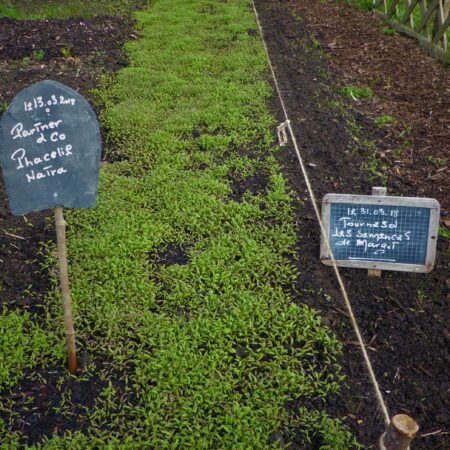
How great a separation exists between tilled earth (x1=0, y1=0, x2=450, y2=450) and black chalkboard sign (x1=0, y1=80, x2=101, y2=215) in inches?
44.1

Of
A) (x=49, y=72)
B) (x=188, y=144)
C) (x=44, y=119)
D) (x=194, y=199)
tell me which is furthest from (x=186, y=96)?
(x=44, y=119)

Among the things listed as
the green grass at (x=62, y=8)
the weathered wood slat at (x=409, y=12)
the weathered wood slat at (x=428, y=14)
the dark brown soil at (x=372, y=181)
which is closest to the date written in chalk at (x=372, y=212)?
the dark brown soil at (x=372, y=181)

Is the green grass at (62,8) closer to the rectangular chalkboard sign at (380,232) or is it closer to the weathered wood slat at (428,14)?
the weathered wood slat at (428,14)

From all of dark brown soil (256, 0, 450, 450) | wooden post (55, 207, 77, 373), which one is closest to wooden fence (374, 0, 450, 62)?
dark brown soil (256, 0, 450, 450)

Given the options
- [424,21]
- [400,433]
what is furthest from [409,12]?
[400,433]

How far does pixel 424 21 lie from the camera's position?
8141mm

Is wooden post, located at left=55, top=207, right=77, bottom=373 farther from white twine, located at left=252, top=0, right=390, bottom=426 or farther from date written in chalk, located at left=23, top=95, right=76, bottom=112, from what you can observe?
white twine, located at left=252, top=0, right=390, bottom=426

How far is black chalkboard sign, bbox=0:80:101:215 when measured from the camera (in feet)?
8.26

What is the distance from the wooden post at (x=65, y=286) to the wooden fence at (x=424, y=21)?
6.37 meters

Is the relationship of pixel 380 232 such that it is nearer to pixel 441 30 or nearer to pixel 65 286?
pixel 65 286

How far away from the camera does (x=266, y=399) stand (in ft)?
9.57

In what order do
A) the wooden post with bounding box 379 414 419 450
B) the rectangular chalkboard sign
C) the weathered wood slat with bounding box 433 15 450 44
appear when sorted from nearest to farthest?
the wooden post with bounding box 379 414 419 450 → the rectangular chalkboard sign → the weathered wood slat with bounding box 433 15 450 44

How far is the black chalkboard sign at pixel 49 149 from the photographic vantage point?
8.26 feet

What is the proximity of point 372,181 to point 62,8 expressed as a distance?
7.88 meters
